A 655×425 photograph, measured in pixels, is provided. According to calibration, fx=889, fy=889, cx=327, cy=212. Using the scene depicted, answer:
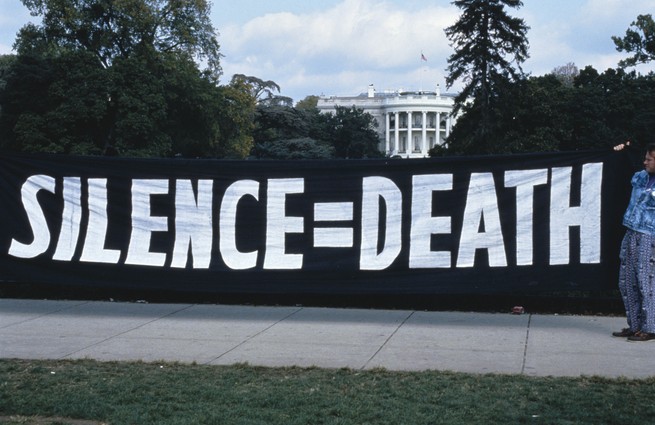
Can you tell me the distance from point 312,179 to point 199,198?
51.6 inches

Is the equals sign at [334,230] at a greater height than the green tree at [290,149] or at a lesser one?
lesser

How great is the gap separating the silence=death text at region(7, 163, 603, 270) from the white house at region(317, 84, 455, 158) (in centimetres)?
14227

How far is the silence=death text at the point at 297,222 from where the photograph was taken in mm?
9211

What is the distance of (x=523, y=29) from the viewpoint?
2756 inches

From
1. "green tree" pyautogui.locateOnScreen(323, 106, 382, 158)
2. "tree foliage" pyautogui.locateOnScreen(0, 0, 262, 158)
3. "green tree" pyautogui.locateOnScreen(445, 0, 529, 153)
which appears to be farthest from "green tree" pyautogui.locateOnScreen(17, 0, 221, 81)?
"green tree" pyautogui.locateOnScreen(323, 106, 382, 158)

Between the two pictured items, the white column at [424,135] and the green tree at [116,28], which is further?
the white column at [424,135]

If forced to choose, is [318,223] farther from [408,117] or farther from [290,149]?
[408,117]

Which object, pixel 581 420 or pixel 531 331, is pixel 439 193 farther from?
pixel 581 420

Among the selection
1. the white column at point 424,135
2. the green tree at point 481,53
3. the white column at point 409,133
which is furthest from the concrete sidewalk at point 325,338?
the white column at point 409,133

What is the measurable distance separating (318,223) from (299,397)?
396 cm

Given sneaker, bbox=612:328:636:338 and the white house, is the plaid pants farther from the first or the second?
the white house

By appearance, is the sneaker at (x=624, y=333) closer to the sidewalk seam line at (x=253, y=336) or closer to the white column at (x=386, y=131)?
the sidewalk seam line at (x=253, y=336)

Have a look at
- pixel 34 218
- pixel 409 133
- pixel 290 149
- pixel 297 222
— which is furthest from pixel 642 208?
pixel 409 133

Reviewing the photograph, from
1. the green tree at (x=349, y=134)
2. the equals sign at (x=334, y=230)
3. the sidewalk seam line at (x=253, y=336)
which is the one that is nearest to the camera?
the sidewalk seam line at (x=253, y=336)
